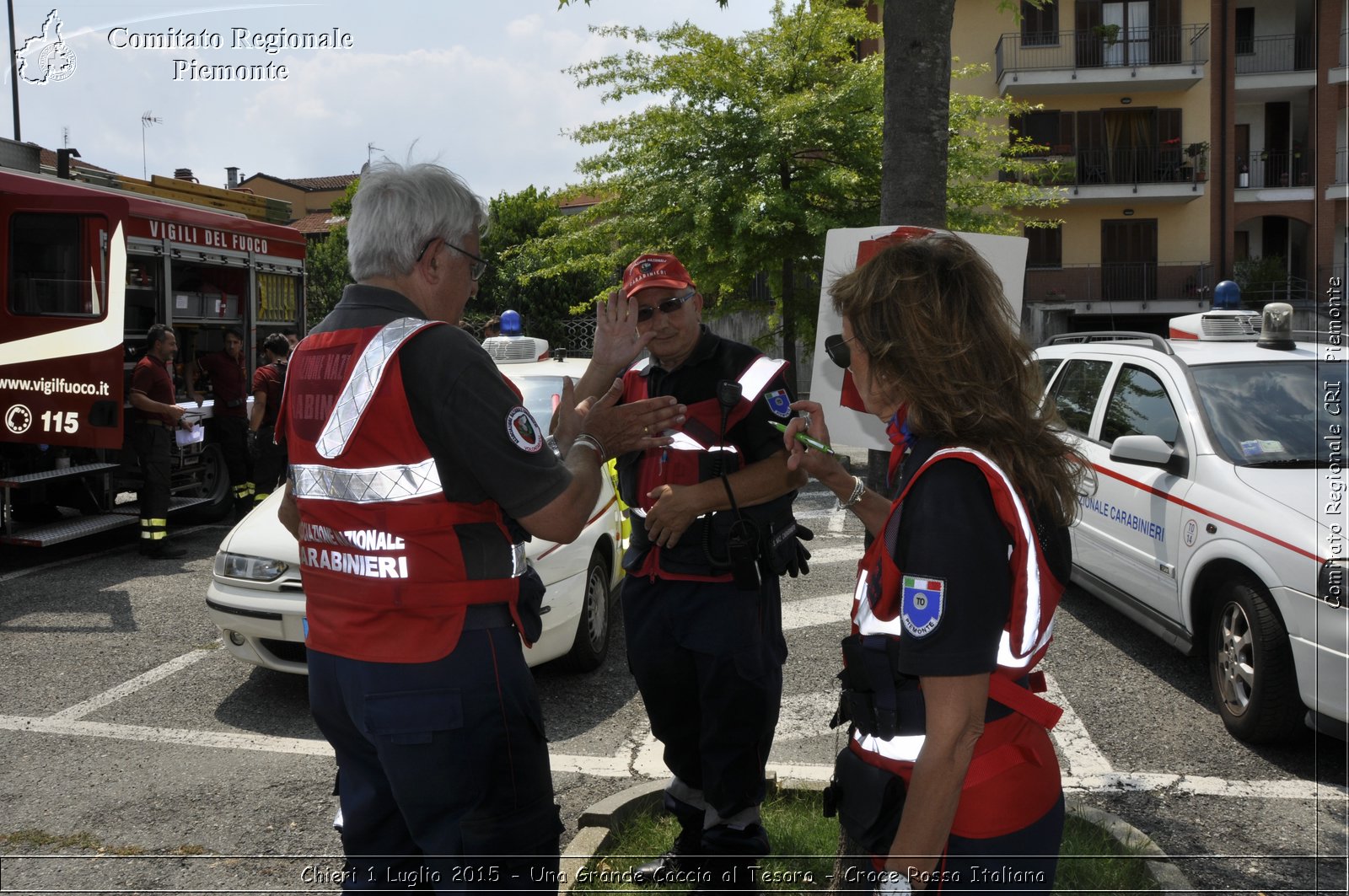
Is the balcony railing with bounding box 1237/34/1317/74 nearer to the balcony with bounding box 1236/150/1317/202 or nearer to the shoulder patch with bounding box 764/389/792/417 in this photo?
the balcony with bounding box 1236/150/1317/202

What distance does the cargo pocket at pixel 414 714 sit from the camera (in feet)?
7.02

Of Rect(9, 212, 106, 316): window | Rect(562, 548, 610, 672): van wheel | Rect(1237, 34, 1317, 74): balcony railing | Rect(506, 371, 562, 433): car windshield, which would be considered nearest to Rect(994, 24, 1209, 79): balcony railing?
Rect(1237, 34, 1317, 74): balcony railing

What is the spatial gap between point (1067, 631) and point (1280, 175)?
3024cm

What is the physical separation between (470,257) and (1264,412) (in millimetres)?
4653

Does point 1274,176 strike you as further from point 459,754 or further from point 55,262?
point 459,754

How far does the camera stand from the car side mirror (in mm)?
5488

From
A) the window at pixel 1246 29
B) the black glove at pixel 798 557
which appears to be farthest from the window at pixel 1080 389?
the window at pixel 1246 29

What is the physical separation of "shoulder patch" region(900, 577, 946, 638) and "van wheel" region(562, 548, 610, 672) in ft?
13.3

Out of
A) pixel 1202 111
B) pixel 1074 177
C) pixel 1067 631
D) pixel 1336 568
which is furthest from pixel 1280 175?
pixel 1336 568

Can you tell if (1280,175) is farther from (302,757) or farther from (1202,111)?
(302,757)

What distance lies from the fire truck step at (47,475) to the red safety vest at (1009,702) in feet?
27.7

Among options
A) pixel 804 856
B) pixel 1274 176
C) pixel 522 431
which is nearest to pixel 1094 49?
pixel 1274 176

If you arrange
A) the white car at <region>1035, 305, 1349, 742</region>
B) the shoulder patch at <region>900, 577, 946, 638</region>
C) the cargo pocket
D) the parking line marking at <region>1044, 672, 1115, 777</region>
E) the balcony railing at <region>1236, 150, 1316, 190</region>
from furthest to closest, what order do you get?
the balcony railing at <region>1236, 150, 1316, 190</region>, the parking line marking at <region>1044, 672, 1115, 777</region>, the white car at <region>1035, 305, 1349, 742</region>, the cargo pocket, the shoulder patch at <region>900, 577, 946, 638</region>

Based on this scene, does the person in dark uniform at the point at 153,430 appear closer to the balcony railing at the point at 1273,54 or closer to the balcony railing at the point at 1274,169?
the balcony railing at the point at 1274,169
